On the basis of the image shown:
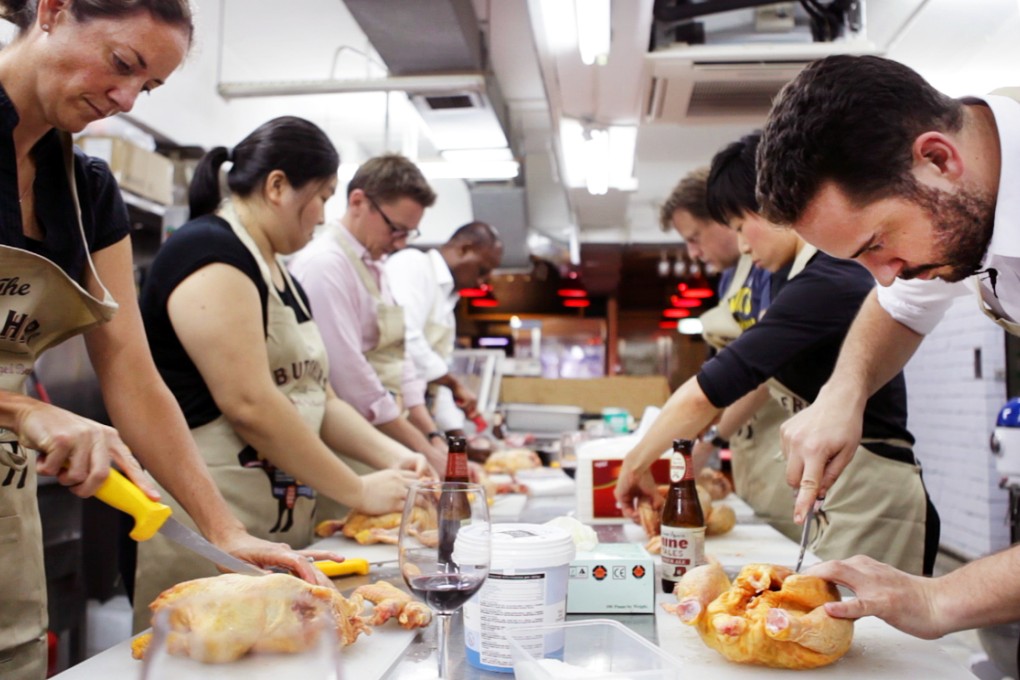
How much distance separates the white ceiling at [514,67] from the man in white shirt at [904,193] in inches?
82.7

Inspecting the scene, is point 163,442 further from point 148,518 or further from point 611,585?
point 611,585

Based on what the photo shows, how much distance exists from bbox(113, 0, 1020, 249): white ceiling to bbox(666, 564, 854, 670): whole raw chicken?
2.59m

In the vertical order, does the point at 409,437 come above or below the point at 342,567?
above

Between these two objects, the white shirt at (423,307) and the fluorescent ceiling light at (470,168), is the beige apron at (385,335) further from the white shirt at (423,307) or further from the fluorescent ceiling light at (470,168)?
the fluorescent ceiling light at (470,168)

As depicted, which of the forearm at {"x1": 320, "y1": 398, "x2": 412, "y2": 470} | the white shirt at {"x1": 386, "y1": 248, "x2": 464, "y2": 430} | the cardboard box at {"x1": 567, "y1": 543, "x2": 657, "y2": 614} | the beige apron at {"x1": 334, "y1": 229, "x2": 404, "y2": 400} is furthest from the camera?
the white shirt at {"x1": 386, "y1": 248, "x2": 464, "y2": 430}

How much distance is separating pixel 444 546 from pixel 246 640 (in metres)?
0.57

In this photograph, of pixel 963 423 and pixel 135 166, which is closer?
pixel 135 166

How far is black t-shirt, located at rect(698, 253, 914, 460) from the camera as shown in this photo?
80.2 inches

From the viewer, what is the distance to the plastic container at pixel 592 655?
0.93 meters

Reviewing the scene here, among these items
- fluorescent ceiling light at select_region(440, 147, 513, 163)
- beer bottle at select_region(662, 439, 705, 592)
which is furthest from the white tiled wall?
beer bottle at select_region(662, 439, 705, 592)

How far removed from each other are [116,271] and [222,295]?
0.87 feet

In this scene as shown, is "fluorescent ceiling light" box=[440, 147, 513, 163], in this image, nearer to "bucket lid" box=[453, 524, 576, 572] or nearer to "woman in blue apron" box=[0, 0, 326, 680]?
"woman in blue apron" box=[0, 0, 326, 680]

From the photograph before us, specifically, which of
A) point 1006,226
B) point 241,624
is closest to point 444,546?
point 241,624

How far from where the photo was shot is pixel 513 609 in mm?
1109
